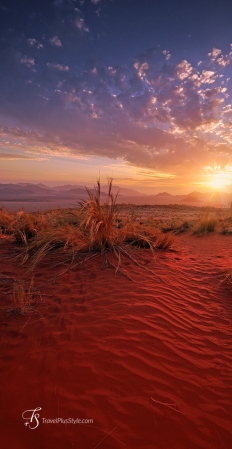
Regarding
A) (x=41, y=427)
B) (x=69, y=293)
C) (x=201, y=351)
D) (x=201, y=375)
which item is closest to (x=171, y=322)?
(x=201, y=351)

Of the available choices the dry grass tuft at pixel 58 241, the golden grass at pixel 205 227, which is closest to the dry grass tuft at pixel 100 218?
the dry grass tuft at pixel 58 241

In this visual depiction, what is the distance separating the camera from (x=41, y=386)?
Answer: 1923mm

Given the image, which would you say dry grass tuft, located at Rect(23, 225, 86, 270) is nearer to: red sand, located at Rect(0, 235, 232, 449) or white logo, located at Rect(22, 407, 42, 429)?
red sand, located at Rect(0, 235, 232, 449)

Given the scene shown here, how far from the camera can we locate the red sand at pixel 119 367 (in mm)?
1654

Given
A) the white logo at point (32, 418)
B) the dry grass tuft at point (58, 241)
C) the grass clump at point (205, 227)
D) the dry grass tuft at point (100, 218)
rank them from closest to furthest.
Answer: the white logo at point (32, 418)
the dry grass tuft at point (100, 218)
the dry grass tuft at point (58, 241)
the grass clump at point (205, 227)

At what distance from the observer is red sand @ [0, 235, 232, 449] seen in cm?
165

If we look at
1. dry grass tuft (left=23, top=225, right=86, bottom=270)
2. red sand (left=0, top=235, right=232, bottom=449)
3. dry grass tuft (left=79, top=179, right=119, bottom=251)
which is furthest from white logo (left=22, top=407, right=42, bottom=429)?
dry grass tuft (left=23, top=225, right=86, bottom=270)

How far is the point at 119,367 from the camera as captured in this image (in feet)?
7.18

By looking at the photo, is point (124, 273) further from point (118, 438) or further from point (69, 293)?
point (118, 438)

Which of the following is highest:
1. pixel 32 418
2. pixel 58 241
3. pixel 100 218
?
pixel 100 218

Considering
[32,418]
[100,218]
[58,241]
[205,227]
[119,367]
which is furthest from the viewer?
[205,227]

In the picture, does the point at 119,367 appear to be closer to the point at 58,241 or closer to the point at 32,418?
the point at 32,418

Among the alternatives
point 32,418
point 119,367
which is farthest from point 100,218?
point 32,418

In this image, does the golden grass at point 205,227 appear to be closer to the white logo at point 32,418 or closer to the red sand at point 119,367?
the red sand at point 119,367
